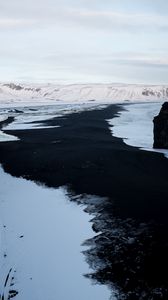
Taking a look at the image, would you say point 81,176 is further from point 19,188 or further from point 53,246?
point 53,246

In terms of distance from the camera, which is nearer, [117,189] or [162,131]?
[117,189]

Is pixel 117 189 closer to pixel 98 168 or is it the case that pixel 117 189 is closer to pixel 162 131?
pixel 98 168

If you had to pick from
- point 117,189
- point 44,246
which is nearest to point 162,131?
point 117,189

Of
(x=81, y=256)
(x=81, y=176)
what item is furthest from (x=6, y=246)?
(x=81, y=176)

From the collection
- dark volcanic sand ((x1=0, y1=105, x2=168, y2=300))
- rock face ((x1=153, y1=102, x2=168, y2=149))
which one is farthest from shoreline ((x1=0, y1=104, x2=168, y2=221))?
rock face ((x1=153, y1=102, x2=168, y2=149))

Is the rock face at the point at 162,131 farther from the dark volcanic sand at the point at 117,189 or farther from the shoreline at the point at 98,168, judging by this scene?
the dark volcanic sand at the point at 117,189

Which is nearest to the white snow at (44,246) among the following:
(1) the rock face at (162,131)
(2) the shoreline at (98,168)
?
(2) the shoreline at (98,168)
